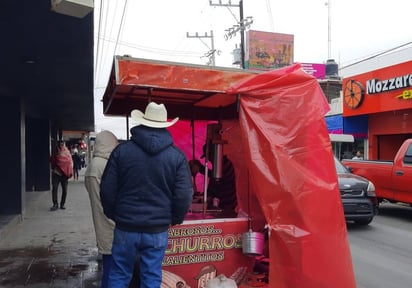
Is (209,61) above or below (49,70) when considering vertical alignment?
above

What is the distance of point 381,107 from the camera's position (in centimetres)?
2002

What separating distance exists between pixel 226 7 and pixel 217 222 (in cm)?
2848

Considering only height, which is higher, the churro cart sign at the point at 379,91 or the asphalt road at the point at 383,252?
the churro cart sign at the point at 379,91

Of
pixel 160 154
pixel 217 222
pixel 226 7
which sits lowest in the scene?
pixel 217 222

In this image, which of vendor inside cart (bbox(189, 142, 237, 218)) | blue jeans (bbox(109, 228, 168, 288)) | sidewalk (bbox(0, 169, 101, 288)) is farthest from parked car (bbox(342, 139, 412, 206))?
blue jeans (bbox(109, 228, 168, 288))

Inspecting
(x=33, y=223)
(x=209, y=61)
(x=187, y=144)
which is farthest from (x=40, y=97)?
(x=209, y=61)

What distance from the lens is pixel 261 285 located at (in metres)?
4.98

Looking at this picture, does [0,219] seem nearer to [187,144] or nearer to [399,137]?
[187,144]

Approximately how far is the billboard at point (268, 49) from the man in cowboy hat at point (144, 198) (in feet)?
128

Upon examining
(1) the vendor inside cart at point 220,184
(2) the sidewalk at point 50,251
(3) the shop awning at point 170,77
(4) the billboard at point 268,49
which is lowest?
(2) the sidewalk at point 50,251

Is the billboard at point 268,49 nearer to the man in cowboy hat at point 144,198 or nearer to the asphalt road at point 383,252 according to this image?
the asphalt road at point 383,252

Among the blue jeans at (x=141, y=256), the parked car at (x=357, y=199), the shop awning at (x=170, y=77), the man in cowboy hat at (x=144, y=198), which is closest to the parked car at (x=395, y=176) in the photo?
the parked car at (x=357, y=199)

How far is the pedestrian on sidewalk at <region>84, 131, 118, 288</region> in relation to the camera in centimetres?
487

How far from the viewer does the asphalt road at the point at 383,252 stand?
6178mm
